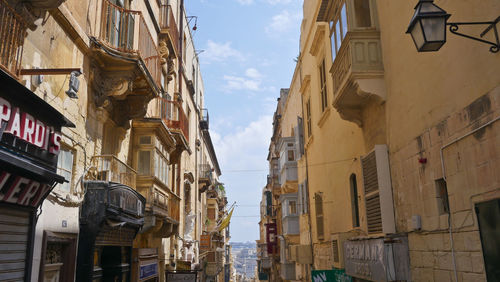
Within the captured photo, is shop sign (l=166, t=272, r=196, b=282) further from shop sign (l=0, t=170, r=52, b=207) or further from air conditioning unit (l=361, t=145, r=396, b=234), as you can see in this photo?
shop sign (l=0, t=170, r=52, b=207)

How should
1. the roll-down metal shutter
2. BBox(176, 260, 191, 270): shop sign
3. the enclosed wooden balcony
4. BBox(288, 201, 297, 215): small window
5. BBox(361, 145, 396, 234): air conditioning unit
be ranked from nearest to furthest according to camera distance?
the roll-down metal shutter, BBox(361, 145, 396, 234): air conditioning unit, the enclosed wooden balcony, BBox(176, 260, 191, 270): shop sign, BBox(288, 201, 297, 215): small window

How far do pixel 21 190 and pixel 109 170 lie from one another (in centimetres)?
402

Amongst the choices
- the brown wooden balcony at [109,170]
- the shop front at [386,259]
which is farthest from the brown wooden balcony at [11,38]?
the shop front at [386,259]

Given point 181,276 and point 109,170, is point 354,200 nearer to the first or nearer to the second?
point 109,170

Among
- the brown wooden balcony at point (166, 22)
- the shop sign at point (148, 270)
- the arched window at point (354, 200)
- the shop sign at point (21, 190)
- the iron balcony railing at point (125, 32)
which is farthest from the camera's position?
the brown wooden balcony at point (166, 22)

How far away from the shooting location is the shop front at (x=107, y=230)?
28.3ft

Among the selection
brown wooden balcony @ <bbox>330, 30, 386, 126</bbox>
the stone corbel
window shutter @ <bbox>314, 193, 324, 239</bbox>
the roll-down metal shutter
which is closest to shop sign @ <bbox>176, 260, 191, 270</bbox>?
window shutter @ <bbox>314, 193, 324, 239</bbox>

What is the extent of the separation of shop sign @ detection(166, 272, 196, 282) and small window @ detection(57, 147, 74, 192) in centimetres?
983

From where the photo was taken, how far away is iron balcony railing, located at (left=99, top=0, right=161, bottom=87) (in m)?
10.2

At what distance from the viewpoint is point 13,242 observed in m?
6.22

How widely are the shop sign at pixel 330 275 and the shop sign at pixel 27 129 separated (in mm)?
8126

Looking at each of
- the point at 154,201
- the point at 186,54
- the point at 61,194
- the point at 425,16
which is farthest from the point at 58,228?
the point at 186,54

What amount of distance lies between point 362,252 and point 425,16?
578 centimetres

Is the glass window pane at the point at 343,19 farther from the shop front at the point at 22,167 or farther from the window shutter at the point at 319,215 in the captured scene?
the window shutter at the point at 319,215
